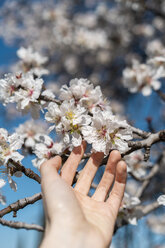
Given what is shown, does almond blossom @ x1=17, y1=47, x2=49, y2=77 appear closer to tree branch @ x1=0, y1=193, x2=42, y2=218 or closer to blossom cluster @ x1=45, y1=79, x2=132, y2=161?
blossom cluster @ x1=45, y1=79, x2=132, y2=161

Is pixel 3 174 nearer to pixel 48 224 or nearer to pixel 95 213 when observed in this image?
pixel 48 224

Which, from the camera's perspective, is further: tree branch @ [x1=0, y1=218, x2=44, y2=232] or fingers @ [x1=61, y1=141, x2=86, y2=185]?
tree branch @ [x1=0, y1=218, x2=44, y2=232]

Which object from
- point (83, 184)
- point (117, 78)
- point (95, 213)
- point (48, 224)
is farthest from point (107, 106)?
point (117, 78)

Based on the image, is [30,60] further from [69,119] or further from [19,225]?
[19,225]

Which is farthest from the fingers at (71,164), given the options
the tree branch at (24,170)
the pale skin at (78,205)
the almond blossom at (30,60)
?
the almond blossom at (30,60)

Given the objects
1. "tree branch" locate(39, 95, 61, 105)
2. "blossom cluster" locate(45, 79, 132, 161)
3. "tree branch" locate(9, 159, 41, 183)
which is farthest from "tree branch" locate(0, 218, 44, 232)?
"tree branch" locate(39, 95, 61, 105)

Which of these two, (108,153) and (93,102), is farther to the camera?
(93,102)

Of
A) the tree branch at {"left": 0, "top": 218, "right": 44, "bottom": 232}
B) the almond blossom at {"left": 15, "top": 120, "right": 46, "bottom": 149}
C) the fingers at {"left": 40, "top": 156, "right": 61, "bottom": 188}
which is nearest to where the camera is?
the fingers at {"left": 40, "top": 156, "right": 61, "bottom": 188}
